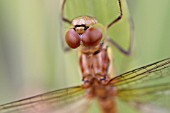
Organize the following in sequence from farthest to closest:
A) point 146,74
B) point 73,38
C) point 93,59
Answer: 1. point 93,59
2. point 146,74
3. point 73,38

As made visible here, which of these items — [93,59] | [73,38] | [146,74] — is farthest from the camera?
[93,59]

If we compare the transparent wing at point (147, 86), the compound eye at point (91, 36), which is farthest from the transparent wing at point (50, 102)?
the compound eye at point (91, 36)

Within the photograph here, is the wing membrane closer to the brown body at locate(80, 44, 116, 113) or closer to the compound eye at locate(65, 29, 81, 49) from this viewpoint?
the brown body at locate(80, 44, 116, 113)

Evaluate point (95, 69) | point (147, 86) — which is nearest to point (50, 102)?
point (95, 69)

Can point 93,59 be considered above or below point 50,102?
above

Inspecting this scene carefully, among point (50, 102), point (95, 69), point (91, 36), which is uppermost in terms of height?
point (91, 36)

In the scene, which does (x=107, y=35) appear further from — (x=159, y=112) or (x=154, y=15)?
(x=159, y=112)

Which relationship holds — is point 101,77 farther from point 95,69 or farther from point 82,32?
point 82,32
